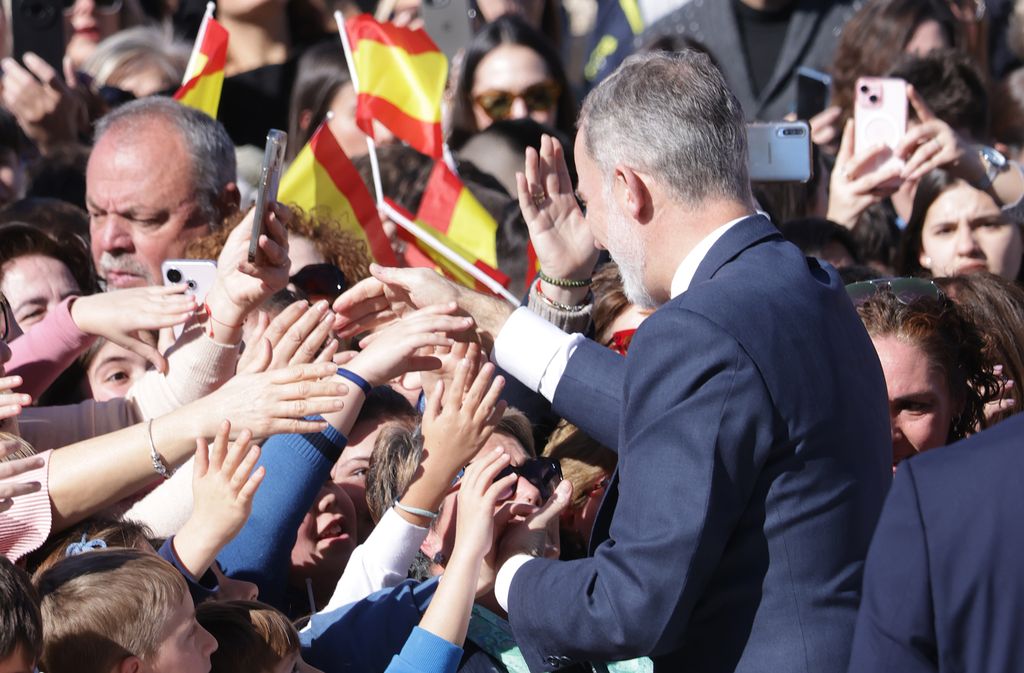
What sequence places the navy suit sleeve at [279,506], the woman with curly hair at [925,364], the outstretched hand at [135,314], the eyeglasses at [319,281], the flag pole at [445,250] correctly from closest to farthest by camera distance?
the navy suit sleeve at [279,506], the woman with curly hair at [925,364], the outstretched hand at [135,314], the eyeglasses at [319,281], the flag pole at [445,250]

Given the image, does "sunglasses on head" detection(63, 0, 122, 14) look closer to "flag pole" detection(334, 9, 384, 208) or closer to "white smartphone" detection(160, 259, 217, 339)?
"flag pole" detection(334, 9, 384, 208)

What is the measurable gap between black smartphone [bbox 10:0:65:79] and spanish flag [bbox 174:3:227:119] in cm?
111

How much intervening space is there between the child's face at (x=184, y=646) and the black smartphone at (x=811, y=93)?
4597 millimetres

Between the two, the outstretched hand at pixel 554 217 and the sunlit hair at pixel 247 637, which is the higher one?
the outstretched hand at pixel 554 217

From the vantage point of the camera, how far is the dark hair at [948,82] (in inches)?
253

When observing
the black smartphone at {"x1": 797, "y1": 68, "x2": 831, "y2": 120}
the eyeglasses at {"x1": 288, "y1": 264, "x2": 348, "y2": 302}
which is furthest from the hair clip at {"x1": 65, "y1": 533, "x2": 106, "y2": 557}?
the black smartphone at {"x1": 797, "y1": 68, "x2": 831, "y2": 120}

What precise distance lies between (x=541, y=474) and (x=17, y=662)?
120 cm

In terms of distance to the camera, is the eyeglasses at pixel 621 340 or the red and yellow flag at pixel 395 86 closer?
the eyeglasses at pixel 621 340

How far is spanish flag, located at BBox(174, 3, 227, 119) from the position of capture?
18.7ft

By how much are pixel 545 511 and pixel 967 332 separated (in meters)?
1.28

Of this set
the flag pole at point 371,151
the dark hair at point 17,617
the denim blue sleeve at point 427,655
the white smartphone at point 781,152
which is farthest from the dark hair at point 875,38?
the dark hair at point 17,617

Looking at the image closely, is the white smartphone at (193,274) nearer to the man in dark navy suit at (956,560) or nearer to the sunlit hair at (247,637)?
the sunlit hair at (247,637)

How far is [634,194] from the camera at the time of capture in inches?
108

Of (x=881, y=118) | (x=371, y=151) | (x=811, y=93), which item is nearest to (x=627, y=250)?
(x=371, y=151)
